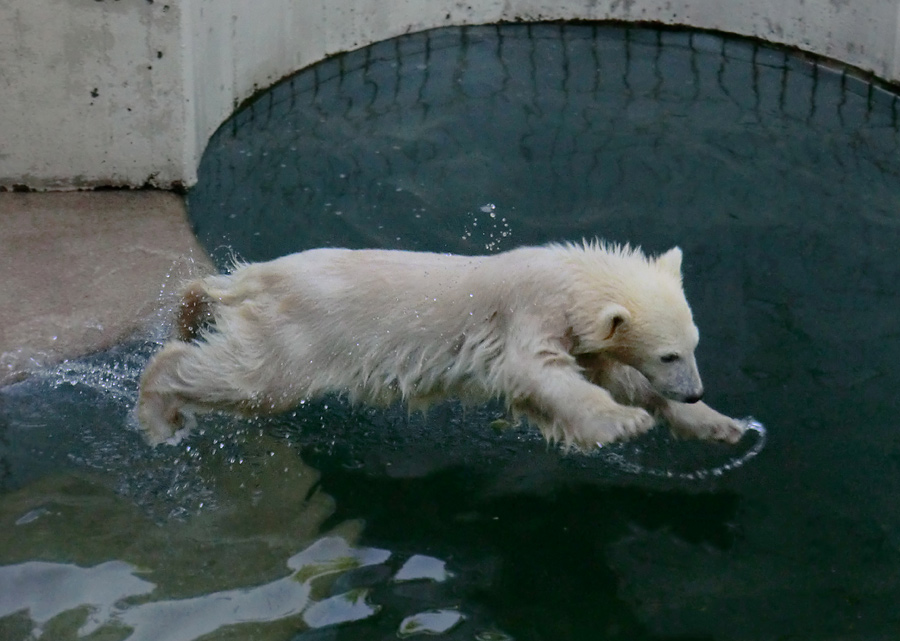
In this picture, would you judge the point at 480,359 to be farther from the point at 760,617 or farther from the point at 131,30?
the point at 131,30

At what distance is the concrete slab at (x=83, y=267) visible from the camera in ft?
15.0

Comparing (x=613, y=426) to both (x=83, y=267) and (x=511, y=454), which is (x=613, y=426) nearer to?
(x=511, y=454)

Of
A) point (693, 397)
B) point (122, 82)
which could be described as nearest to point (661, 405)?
point (693, 397)

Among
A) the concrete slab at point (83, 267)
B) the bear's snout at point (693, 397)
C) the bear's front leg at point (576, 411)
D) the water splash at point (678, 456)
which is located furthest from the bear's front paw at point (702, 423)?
the concrete slab at point (83, 267)

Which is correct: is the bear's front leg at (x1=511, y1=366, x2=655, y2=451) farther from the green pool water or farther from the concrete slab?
the concrete slab

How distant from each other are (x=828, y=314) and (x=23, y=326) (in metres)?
3.43

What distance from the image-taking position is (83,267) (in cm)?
506

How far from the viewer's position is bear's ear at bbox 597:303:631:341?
11.6 ft

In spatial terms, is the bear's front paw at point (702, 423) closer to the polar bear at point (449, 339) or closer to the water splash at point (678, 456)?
the polar bear at point (449, 339)

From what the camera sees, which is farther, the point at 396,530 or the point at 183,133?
the point at 183,133

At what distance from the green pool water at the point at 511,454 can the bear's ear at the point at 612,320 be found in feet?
2.12

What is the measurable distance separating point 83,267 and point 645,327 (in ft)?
8.86

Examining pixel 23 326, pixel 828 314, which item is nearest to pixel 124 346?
pixel 23 326

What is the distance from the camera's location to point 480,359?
383 centimetres
